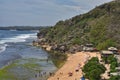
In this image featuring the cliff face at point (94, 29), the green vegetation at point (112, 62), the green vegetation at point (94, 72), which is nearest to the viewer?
the green vegetation at point (94, 72)

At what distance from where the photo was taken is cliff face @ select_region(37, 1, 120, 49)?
107688mm

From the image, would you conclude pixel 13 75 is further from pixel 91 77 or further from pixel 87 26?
pixel 87 26

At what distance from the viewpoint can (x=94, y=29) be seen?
120188 mm

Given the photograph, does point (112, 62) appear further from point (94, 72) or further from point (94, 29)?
point (94, 29)

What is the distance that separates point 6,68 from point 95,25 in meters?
60.2

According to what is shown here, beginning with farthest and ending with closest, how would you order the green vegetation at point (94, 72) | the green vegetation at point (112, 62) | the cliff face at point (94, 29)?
the cliff face at point (94, 29), the green vegetation at point (112, 62), the green vegetation at point (94, 72)

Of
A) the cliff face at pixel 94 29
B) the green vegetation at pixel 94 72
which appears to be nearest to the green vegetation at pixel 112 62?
the green vegetation at pixel 94 72

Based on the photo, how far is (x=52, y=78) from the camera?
60094 mm

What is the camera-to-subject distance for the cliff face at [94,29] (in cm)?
10769

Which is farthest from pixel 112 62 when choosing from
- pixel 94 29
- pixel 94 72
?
pixel 94 29

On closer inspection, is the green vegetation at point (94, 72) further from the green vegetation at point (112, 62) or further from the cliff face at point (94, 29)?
the cliff face at point (94, 29)

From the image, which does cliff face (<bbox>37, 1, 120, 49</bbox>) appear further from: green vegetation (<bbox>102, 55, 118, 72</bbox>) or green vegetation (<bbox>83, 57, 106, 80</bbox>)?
green vegetation (<bbox>83, 57, 106, 80</bbox>)

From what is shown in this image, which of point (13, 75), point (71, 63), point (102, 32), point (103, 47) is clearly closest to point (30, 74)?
point (13, 75)

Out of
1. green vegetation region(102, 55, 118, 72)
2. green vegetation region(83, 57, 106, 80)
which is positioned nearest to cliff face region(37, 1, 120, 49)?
green vegetation region(102, 55, 118, 72)
